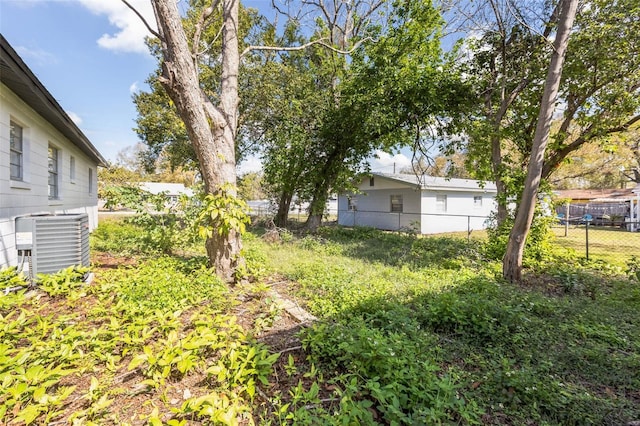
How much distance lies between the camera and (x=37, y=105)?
4.89 m

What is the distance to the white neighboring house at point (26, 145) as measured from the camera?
3912mm

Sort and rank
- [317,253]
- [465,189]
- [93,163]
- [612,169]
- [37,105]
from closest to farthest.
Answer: [37,105], [317,253], [93,163], [465,189], [612,169]

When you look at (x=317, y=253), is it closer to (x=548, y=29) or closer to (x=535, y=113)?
(x=535, y=113)

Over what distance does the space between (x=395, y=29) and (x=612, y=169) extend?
21.1 meters

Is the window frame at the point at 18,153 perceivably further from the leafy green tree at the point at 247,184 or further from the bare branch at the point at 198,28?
the leafy green tree at the point at 247,184

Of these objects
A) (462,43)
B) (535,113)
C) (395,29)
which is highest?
(395,29)

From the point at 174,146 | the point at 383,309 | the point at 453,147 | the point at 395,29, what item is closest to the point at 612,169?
the point at 453,147

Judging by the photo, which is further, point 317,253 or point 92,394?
→ point 317,253

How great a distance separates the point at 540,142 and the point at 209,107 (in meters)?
5.42

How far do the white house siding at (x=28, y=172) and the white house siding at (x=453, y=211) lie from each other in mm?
13048

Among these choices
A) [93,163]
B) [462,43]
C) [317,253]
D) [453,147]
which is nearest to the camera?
[317,253]

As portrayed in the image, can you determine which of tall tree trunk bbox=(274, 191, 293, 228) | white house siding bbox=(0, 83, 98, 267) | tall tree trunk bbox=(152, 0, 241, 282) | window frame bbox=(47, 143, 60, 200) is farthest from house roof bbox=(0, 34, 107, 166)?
tall tree trunk bbox=(274, 191, 293, 228)

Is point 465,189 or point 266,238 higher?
point 465,189

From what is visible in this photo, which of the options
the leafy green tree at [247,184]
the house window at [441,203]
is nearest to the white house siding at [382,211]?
the house window at [441,203]
